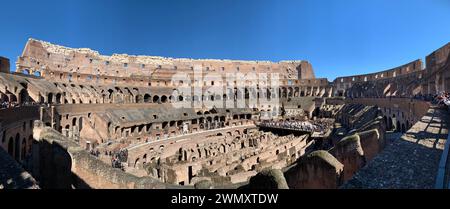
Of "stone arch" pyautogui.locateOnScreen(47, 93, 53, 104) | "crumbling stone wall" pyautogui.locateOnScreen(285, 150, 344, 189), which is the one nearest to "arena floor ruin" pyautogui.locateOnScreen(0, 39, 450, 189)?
"crumbling stone wall" pyautogui.locateOnScreen(285, 150, 344, 189)

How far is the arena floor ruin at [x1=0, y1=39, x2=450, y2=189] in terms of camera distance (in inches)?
271

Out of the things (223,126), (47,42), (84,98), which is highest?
(47,42)

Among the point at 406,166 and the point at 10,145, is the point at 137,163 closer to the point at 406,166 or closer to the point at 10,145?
the point at 10,145

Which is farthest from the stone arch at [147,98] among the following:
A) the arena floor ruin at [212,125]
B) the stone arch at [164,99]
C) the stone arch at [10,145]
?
the stone arch at [10,145]

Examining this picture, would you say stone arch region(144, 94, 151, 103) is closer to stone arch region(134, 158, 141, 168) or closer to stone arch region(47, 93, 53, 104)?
stone arch region(47, 93, 53, 104)

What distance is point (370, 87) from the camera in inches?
1457

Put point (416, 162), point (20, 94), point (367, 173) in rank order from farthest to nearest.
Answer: point (20, 94) < point (416, 162) < point (367, 173)

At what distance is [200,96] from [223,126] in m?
9.28

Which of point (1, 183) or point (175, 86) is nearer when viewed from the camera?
point (1, 183)

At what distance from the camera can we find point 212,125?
31.2 metres

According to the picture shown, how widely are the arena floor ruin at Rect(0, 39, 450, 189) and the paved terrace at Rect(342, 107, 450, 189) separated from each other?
0.03 m

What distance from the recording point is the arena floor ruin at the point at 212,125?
6891 millimetres
